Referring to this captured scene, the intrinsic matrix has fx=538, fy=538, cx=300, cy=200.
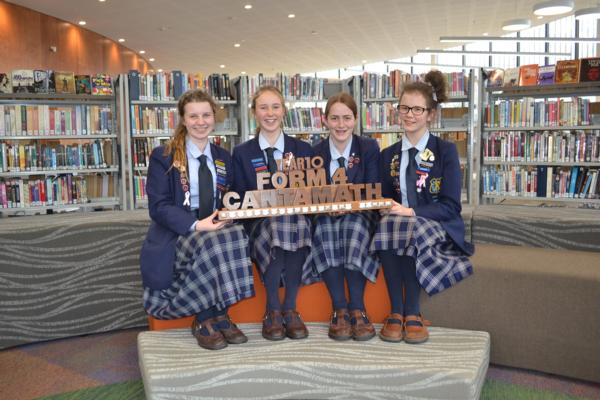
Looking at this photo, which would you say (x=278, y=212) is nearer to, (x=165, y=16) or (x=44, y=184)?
(x=44, y=184)

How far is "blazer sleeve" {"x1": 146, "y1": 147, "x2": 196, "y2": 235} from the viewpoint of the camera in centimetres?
207

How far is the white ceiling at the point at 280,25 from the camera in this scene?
9.12 meters

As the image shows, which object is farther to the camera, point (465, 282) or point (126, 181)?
point (126, 181)

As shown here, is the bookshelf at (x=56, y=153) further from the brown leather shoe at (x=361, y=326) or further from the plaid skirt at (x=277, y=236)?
the brown leather shoe at (x=361, y=326)

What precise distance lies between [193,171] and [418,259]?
98cm

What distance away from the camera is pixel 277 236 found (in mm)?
2014

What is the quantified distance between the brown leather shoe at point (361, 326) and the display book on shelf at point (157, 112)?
128 inches

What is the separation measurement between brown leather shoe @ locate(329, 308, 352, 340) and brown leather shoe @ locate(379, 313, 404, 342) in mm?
126

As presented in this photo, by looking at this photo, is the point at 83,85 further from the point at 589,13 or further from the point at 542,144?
the point at 589,13

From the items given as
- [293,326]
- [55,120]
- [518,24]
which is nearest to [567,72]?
[293,326]

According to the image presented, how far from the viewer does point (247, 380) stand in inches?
70.2

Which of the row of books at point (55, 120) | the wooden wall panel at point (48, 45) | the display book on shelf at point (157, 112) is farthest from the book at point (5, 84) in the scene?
the wooden wall panel at point (48, 45)

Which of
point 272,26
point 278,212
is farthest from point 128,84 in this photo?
point 272,26

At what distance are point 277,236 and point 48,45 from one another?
8840 millimetres
